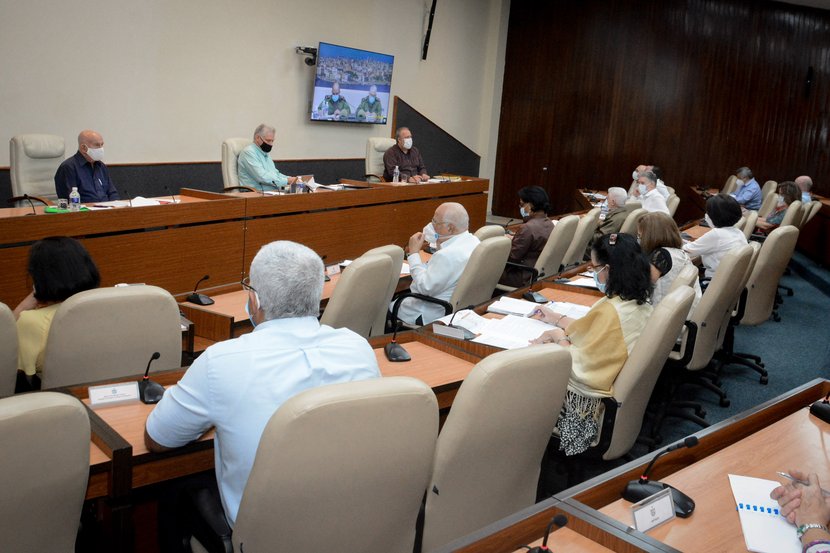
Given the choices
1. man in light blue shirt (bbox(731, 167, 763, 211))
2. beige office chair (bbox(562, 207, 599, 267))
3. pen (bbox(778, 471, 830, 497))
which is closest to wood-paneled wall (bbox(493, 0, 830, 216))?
man in light blue shirt (bbox(731, 167, 763, 211))

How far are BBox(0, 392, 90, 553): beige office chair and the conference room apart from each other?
0.94 ft

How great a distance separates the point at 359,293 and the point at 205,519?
1617 millimetres

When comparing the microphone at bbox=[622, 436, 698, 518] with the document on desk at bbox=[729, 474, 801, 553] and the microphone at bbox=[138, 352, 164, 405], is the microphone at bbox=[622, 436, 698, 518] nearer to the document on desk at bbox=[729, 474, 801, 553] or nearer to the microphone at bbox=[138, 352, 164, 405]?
the document on desk at bbox=[729, 474, 801, 553]

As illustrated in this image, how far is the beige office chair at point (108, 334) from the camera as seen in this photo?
2639mm

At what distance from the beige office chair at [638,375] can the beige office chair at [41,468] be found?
6.36 feet

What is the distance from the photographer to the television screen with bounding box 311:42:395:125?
922 cm

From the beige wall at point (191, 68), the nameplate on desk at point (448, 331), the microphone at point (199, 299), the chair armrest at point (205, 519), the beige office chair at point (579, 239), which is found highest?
the beige wall at point (191, 68)

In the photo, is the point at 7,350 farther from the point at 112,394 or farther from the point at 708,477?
the point at 708,477

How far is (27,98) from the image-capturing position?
21.4 ft

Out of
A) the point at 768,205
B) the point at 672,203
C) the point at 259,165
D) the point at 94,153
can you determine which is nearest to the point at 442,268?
the point at 94,153

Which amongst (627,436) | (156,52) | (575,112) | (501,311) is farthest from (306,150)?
(627,436)

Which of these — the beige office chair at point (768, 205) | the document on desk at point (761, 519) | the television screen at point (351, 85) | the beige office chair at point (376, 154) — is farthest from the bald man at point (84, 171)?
the beige office chair at point (768, 205)

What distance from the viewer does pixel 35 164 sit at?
19.7 feet

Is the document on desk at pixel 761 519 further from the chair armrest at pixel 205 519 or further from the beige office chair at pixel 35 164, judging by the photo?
the beige office chair at pixel 35 164
